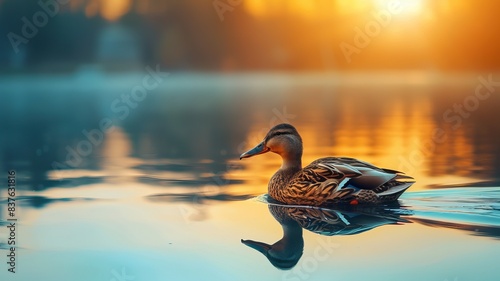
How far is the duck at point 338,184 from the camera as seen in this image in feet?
23.2

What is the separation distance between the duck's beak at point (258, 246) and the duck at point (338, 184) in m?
1.33

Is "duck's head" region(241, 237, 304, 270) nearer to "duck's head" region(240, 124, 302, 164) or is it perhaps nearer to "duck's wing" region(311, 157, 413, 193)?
"duck's wing" region(311, 157, 413, 193)

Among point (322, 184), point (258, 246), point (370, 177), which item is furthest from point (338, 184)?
point (258, 246)

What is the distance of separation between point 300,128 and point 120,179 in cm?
469

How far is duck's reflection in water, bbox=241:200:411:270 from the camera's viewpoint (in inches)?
226

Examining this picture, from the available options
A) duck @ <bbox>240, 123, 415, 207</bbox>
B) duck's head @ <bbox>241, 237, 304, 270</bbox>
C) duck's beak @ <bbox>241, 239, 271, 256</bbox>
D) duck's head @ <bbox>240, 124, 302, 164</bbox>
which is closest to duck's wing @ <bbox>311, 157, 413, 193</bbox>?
duck @ <bbox>240, 123, 415, 207</bbox>

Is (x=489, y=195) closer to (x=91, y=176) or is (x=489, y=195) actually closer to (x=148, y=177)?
(x=148, y=177)

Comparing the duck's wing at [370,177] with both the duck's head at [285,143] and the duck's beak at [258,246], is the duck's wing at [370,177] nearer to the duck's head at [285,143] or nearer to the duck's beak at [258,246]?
the duck's head at [285,143]

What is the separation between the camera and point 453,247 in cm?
571

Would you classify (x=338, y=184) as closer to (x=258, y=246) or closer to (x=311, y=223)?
(x=311, y=223)

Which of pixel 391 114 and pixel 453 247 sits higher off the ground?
pixel 391 114

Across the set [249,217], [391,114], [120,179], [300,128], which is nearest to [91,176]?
[120,179]

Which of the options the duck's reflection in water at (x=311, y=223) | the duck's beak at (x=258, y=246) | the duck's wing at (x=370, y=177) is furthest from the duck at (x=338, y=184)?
the duck's beak at (x=258, y=246)

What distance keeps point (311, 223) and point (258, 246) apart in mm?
803
